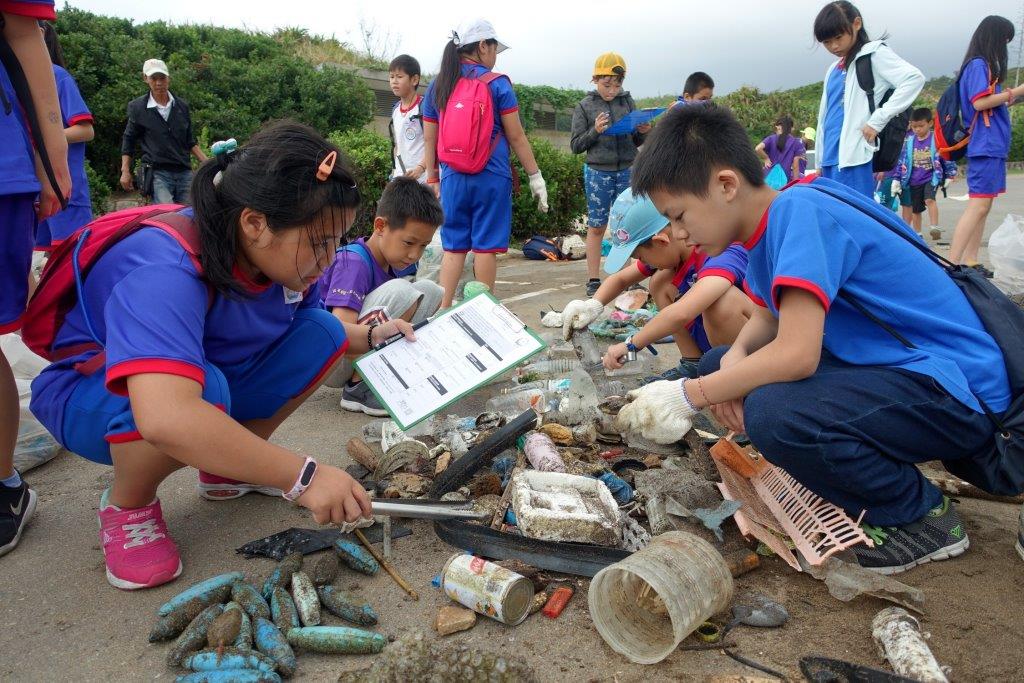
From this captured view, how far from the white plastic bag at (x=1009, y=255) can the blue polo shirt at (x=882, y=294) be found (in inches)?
152

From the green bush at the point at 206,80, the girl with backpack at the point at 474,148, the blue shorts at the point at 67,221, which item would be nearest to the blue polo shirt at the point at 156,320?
the girl with backpack at the point at 474,148

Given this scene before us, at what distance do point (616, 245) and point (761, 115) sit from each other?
73.0 ft

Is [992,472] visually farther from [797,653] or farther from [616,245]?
[616,245]

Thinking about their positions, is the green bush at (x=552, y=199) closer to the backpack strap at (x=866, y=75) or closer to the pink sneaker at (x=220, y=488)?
the backpack strap at (x=866, y=75)

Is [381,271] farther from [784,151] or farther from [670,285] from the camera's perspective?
[784,151]

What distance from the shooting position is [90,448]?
2.18 meters

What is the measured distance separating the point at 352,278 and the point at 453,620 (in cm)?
210

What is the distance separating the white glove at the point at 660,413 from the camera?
7.72 ft

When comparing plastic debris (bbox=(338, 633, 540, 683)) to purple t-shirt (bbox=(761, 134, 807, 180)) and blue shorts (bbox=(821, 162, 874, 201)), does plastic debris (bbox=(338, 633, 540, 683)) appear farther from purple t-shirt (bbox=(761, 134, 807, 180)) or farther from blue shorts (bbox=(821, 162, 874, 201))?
purple t-shirt (bbox=(761, 134, 807, 180))

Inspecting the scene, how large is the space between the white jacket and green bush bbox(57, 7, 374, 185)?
6689mm

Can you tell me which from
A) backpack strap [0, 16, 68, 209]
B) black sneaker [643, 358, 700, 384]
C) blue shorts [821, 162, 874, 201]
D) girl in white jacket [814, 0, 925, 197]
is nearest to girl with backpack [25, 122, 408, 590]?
backpack strap [0, 16, 68, 209]

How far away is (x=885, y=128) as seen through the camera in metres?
4.82

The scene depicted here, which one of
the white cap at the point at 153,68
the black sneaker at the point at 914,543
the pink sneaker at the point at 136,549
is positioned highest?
the white cap at the point at 153,68

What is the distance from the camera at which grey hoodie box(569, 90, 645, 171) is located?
6488 mm
